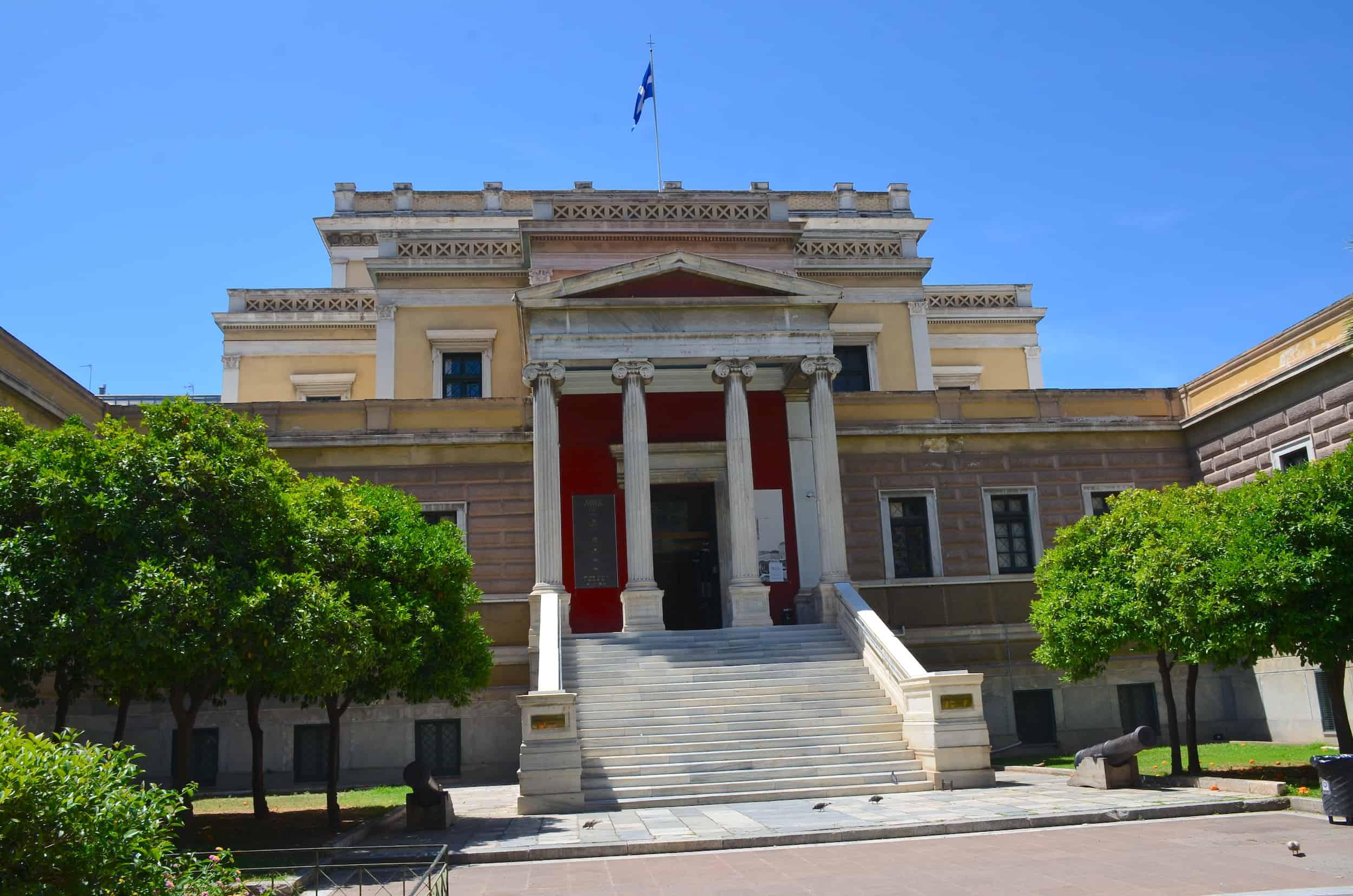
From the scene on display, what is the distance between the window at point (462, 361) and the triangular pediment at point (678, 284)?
730cm

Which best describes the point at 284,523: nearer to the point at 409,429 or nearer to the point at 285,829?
the point at 285,829

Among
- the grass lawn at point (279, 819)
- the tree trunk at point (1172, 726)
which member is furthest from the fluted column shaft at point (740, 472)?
the tree trunk at point (1172, 726)

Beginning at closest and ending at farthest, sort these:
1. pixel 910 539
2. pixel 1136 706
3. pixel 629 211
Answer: pixel 1136 706 < pixel 910 539 < pixel 629 211

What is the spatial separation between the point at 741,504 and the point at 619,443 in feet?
14.5

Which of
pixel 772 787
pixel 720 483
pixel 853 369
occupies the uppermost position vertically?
pixel 853 369

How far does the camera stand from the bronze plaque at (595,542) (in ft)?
87.9

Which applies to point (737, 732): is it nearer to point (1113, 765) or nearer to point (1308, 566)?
point (1113, 765)

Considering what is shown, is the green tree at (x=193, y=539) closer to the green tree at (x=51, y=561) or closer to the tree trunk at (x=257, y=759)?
the green tree at (x=51, y=561)

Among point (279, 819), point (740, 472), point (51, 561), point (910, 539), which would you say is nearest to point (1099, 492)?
point (910, 539)

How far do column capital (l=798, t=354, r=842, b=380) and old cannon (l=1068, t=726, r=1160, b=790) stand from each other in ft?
35.1

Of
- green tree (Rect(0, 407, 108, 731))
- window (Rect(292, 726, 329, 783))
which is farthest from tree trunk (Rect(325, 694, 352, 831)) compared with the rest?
window (Rect(292, 726, 329, 783))

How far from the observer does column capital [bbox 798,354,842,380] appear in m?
25.3

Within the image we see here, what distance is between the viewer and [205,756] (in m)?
23.9

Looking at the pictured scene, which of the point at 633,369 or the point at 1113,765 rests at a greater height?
the point at 633,369
